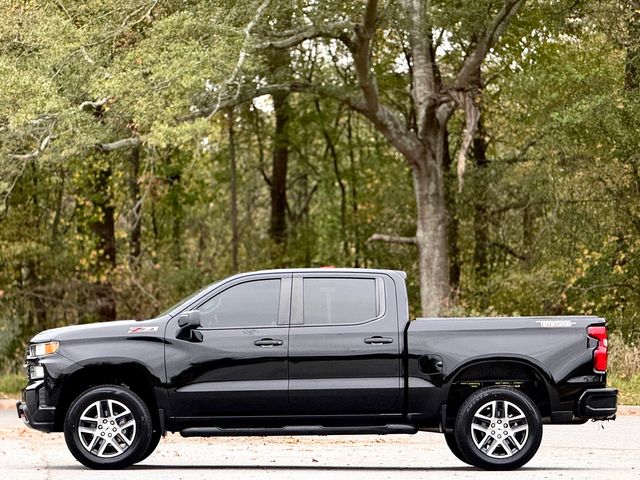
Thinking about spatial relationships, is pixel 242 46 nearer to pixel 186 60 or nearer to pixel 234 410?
pixel 186 60

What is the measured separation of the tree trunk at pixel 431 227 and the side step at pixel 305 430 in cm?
1779

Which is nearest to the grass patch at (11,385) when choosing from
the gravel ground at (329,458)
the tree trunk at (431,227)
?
the gravel ground at (329,458)

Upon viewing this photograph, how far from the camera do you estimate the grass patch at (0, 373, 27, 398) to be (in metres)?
26.0

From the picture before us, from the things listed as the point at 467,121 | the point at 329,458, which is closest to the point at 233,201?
the point at 467,121

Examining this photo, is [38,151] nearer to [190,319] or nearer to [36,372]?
[36,372]

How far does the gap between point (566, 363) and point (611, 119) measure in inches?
595

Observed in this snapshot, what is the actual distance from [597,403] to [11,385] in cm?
1708

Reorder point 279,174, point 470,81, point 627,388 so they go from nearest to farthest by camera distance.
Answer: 1. point 627,388
2. point 470,81
3. point 279,174

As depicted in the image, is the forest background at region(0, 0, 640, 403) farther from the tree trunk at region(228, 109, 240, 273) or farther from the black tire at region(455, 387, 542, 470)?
the black tire at region(455, 387, 542, 470)

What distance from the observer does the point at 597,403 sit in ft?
39.6

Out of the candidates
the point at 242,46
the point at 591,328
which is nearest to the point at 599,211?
the point at 242,46

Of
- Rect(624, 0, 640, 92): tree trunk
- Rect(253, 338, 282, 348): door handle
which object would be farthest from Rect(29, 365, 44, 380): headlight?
Rect(624, 0, 640, 92): tree trunk

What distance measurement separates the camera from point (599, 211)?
28297mm

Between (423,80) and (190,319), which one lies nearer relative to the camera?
(190,319)
